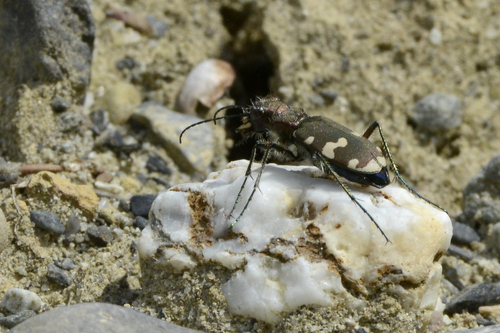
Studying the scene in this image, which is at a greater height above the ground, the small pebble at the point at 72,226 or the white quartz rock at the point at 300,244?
the white quartz rock at the point at 300,244

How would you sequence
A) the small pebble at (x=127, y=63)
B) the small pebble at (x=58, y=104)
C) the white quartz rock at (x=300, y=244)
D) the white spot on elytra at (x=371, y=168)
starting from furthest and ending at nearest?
1. the small pebble at (x=127, y=63)
2. the small pebble at (x=58, y=104)
3. the white spot on elytra at (x=371, y=168)
4. the white quartz rock at (x=300, y=244)

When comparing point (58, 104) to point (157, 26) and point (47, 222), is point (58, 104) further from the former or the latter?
point (157, 26)

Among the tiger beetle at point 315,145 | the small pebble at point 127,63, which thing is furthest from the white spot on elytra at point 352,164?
the small pebble at point 127,63

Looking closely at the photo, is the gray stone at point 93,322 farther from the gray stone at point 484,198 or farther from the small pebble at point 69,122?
the gray stone at point 484,198

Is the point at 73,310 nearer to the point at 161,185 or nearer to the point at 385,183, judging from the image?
the point at 385,183

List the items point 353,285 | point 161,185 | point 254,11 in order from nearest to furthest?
1. point 353,285
2. point 161,185
3. point 254,11

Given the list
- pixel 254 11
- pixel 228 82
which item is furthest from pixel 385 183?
pixel 254 11
